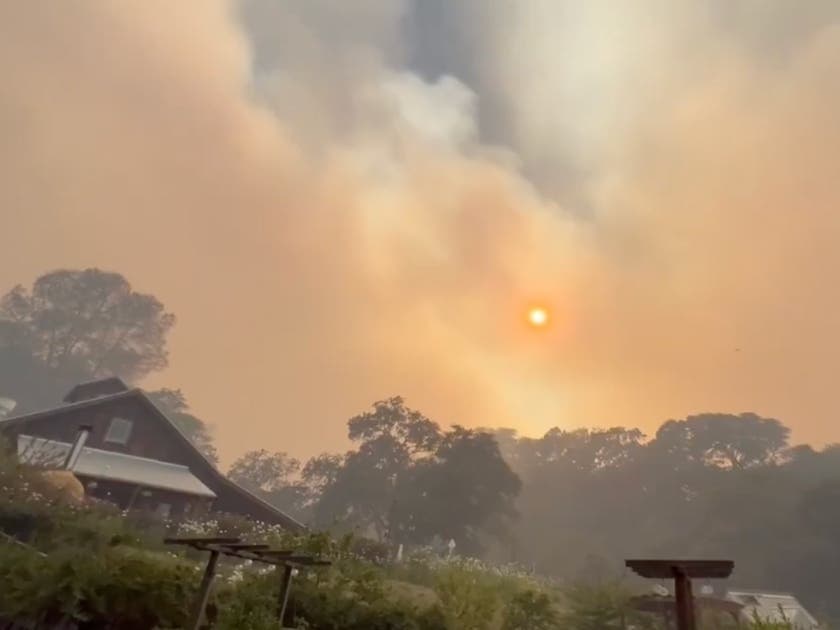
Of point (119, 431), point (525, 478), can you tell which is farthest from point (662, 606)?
point (525, 478)

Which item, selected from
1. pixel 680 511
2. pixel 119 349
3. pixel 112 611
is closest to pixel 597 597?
pixel 112 611

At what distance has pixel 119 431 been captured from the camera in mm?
36750

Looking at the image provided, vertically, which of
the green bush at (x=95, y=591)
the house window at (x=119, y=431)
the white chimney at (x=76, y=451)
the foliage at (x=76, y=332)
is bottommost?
the green bush at (x=95, y=591)

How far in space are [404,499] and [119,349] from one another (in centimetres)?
6666

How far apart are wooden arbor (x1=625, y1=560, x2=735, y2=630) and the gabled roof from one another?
93.2ft

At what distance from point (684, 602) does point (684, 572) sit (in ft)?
1.54

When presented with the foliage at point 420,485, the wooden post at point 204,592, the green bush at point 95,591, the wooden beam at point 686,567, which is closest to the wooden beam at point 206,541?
the wooden post at point 204,592

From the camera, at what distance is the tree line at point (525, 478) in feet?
192

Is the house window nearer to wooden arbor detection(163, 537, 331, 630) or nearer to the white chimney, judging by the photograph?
the white chimney

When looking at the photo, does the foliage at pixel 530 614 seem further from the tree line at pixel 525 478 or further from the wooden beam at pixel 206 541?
the tree line at pixel 525 478

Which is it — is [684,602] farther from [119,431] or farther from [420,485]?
[420,485]

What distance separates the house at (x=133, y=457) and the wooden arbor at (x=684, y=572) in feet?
88.6

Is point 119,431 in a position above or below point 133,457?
above

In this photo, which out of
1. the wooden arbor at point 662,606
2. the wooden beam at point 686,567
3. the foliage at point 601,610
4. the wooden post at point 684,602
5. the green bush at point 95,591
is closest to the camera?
the wooden beam at point 686,567
